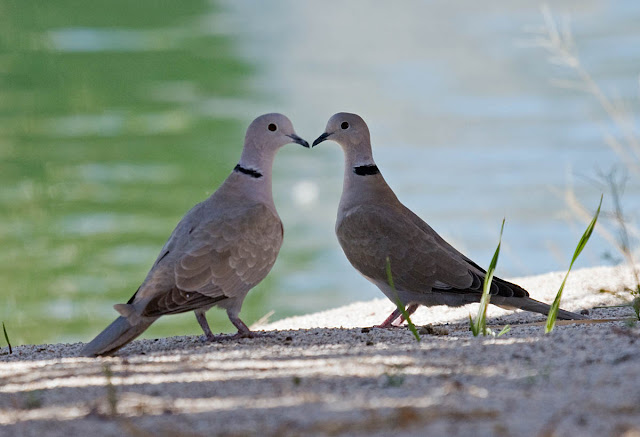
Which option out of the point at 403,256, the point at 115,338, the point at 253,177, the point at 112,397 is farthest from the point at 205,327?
the point at 112,397

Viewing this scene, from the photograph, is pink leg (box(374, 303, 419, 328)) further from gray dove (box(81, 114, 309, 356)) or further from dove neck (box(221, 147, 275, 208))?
dove neck (box(221, 147, 275, 208))

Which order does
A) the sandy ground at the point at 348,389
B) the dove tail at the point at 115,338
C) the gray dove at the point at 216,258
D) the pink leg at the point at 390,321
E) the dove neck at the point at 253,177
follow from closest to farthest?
the sandy ground at the point at 348,389, the dove tail at the point at 115,338, the gray dove at the point at 216,258, the pink leg at the point at 390,321, the dove neck at the point at 253,177

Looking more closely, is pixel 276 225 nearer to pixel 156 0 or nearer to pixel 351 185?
pixel 351 185

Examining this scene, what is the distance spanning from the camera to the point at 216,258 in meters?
5.02

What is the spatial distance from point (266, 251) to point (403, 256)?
805 millimetres

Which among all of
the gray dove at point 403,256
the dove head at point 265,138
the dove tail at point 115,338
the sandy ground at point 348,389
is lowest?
the sandy ground at point 348,389

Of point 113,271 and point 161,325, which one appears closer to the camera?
point 161,325

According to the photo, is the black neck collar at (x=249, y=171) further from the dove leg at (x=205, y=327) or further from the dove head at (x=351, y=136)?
the dove leg at (x=205, y=327)

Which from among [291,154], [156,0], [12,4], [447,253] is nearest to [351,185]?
[447,253]

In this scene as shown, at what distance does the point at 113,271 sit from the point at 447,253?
8145 millimetres

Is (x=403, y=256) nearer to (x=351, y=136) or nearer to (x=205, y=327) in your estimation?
(x=351, y=136)

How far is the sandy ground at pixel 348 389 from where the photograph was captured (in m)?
2.95

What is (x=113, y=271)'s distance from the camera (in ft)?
42.9

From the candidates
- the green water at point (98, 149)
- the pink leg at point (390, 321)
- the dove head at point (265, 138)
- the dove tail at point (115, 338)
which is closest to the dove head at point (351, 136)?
the dove head at point (265, 138)
